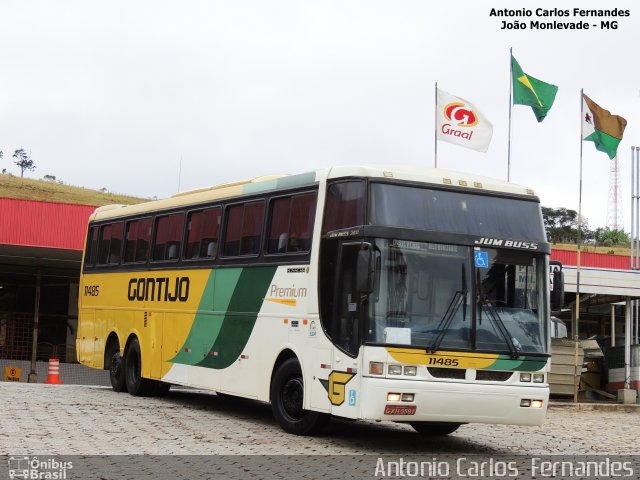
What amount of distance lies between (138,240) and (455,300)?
8.70m

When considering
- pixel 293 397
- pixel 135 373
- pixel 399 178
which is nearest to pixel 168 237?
pixel 135 373

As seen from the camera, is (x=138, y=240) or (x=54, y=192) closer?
(x=138, y=240)

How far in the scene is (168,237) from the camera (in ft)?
59.6

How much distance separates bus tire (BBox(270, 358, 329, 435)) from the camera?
13320mm

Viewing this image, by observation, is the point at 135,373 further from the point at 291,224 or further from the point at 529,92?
the point at 529,92

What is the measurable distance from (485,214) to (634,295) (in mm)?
13908

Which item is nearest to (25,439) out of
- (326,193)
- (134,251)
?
(326,193)

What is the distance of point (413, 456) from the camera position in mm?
11961

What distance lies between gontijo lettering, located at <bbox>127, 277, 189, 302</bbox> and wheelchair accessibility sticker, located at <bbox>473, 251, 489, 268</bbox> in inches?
237

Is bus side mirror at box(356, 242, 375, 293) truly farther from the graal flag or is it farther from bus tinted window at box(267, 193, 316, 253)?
the graal flag

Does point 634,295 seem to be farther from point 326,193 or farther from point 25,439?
point 25,439

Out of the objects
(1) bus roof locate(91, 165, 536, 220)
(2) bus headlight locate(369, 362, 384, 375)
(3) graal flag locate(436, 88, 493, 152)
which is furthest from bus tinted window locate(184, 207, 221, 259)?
(3) graal flag locate(436, 88, 493, 152)

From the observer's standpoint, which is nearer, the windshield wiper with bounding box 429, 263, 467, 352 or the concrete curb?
the windshield wiper with bounding box 429, 263, 467, 352

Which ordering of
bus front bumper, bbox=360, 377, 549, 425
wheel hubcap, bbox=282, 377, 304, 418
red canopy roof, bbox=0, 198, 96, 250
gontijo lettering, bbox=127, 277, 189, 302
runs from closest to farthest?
bus front bumper, bbox=360, 377, 549, 425 < wheel hubcap, bbox=282, 377, 304, 418 < gontijo lettering, bbox=127, 277, 189, 302 < red canopy roof, bbox=0, 198, 96, 250
